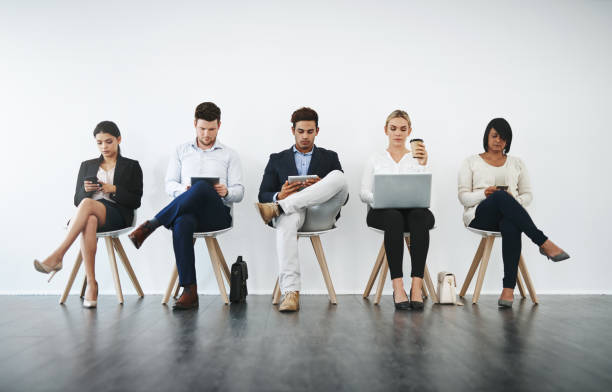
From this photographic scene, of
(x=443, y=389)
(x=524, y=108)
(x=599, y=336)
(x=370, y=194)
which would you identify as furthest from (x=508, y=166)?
(x=443, y=389)

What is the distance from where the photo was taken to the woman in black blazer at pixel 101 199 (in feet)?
9.55

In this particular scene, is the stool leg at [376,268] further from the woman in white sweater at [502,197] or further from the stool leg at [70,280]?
the stool leg at [70,280]

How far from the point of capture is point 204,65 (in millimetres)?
3775

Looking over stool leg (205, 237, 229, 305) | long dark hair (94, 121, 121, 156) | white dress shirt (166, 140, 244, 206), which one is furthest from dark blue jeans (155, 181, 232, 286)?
long dark hair (94, 121, 121, 156)

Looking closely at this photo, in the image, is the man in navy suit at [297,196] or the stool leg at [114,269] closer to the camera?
the man in navy suit at [297,196]

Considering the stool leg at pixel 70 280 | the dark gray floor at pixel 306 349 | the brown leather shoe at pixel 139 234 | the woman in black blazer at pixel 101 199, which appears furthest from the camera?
the stool leg at pixel 70 280

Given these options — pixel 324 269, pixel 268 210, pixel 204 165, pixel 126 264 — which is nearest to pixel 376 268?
pixel 324 269

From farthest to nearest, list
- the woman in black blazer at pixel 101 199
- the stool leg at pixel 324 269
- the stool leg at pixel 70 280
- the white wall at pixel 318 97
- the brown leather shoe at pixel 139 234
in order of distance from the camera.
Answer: the white wall at pixel 318 97, the stool leg at pixel 70 280, the stool leg at pixel 324 269, the woman in black blazer at pixel 101 199, the brown leather shoe at pixel 139 234

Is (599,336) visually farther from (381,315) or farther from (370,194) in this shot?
(370,194)

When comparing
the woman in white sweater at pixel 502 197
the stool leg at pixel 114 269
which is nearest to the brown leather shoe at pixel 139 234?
the stool leg at pixel 114 269

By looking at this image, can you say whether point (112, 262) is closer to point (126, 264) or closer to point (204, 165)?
point (126, 264)

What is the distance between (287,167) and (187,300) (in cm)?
113

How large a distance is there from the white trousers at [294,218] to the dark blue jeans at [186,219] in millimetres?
481

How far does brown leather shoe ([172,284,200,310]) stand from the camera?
2.77 m
